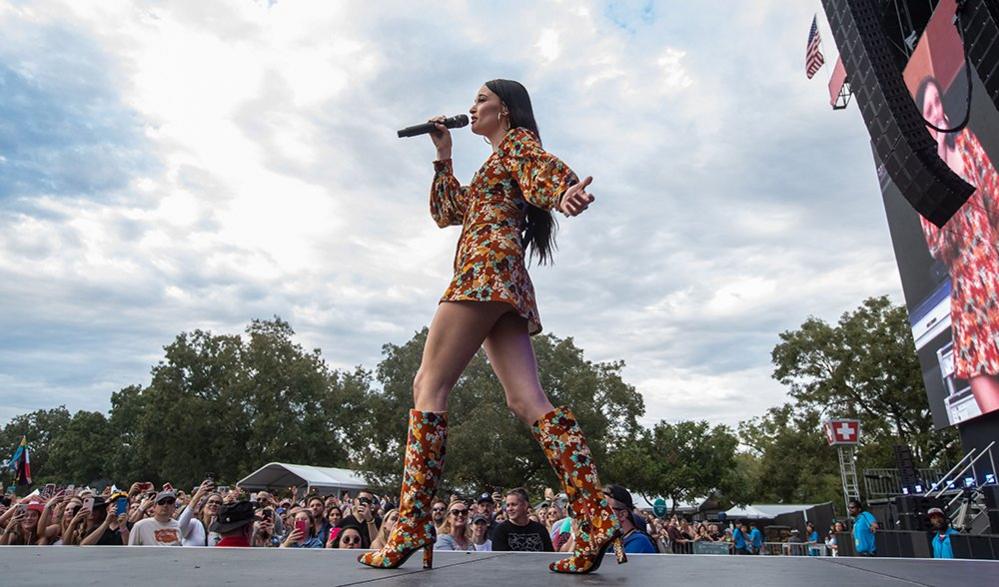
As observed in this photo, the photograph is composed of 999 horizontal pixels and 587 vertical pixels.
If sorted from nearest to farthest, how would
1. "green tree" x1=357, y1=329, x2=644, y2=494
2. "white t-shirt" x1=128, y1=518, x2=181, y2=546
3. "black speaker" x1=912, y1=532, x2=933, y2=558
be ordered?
"white t-shirt" x1=128, y1=518, x2=181, y2=546 < "black speaker" x1=912, y1=532, x2=933, y2=558 < "green tree" x1=357, y1=329, x2=644, y2=494

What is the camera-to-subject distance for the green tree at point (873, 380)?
27.8 m

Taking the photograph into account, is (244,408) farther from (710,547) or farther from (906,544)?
(906,544)

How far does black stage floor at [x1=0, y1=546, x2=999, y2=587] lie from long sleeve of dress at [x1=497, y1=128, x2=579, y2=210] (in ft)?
3.69

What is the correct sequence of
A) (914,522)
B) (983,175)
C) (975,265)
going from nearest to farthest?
1. (983,175)
2. (975,265)
3. (914,522)

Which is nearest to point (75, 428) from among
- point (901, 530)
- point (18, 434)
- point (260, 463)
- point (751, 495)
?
point (18, 434)

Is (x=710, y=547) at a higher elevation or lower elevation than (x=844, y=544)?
lower

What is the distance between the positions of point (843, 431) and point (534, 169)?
22.8m

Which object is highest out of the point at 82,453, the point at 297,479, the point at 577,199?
the point at 82,453

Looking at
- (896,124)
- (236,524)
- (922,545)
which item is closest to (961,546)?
(922,545)

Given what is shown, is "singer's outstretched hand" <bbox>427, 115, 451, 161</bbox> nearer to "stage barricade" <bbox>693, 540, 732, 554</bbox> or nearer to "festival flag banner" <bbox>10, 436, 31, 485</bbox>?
"stage barricade" <bbox>693, 540, 732, 554</bbox>

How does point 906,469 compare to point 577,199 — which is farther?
point 906,469

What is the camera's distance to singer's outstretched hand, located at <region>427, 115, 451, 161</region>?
269 cm

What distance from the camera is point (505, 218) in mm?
2369

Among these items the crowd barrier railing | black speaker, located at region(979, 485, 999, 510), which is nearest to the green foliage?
the crowd barrier railing
